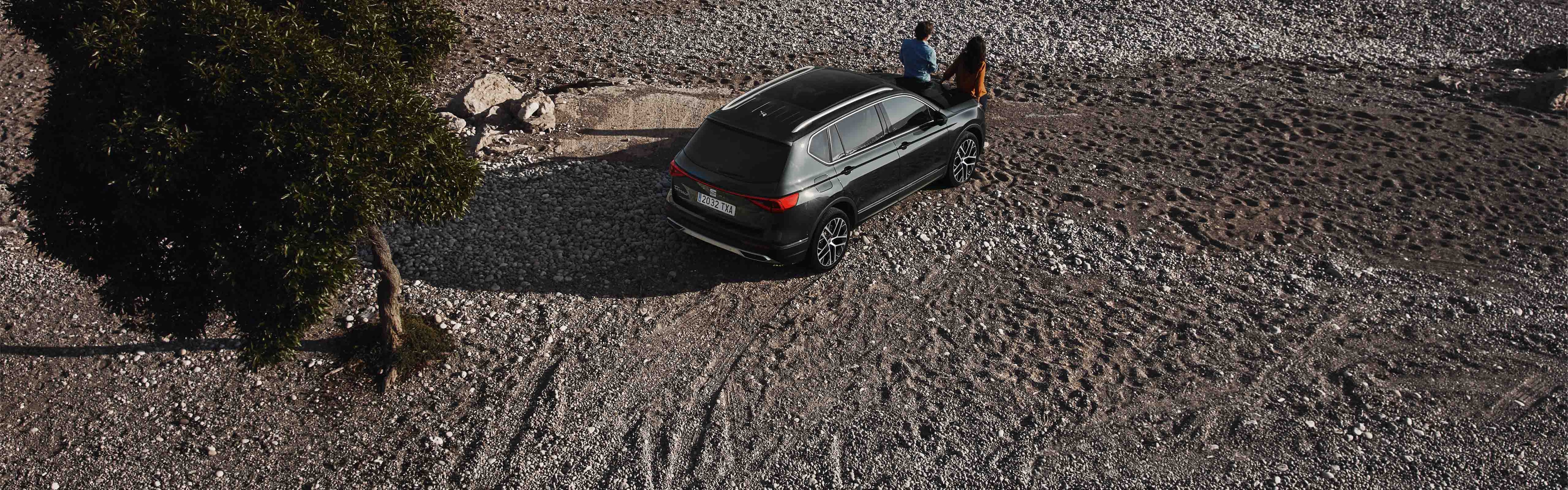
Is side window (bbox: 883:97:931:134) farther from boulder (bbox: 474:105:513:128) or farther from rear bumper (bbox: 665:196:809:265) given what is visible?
boulder (bbox: 474:105:513:128)

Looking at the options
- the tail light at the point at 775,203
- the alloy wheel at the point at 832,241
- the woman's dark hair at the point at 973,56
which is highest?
the woman's dark hair at the point at 973,56

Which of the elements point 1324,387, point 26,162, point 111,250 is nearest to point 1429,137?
point 1324,387

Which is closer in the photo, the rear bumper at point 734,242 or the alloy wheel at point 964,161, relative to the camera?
the rear bumper at point 734,242

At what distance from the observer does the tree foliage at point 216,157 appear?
5934mm

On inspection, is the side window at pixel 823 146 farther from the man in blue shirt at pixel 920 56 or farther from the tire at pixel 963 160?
the man in blue shirt at pixel 920 56

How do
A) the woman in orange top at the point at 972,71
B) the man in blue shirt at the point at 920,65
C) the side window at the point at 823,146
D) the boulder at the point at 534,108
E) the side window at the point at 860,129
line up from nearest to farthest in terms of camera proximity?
the side window at the point at 823,146
the side window at the point at 860,129
the man in blue shirt at the point at 920,65
the woman in orange top at the point at 972,71
the boulder at the point at 534,108

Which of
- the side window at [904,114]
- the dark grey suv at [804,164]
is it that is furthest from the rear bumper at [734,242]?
the side window at [904,114]

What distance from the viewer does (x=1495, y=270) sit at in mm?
9789

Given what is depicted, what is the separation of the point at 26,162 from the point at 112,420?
6316 millimetres

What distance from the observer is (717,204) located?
352 inches

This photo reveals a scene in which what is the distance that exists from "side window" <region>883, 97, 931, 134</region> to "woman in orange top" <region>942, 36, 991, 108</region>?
1.30 meters

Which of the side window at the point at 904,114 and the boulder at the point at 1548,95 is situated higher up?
the boulder at the point at 1548,95

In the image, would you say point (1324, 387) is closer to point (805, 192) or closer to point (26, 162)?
point (805, 192)

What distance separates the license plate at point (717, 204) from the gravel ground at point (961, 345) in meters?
0.94
